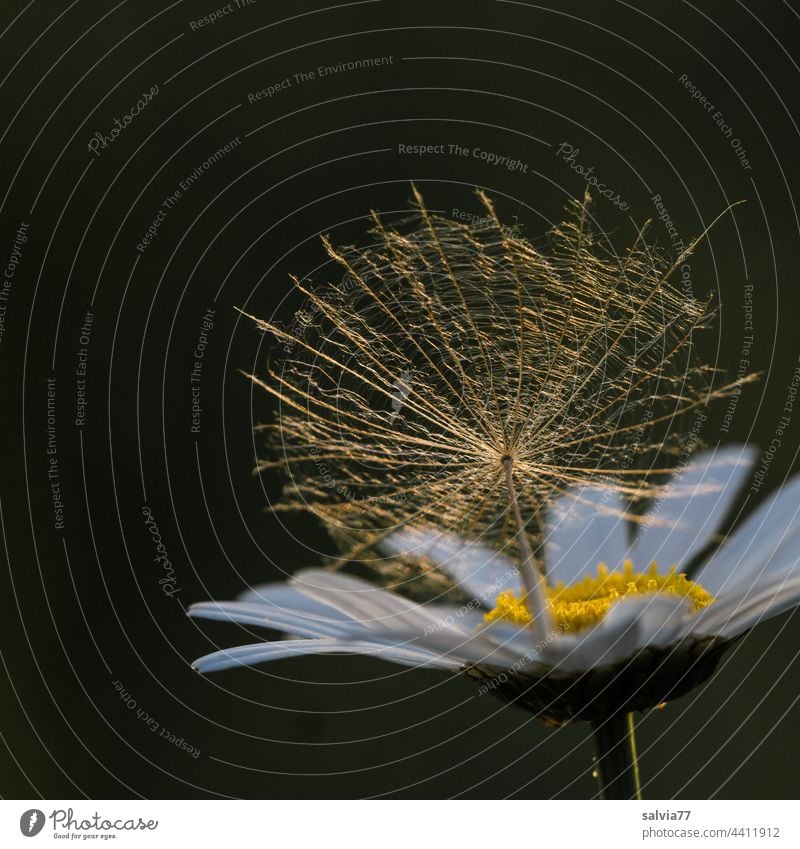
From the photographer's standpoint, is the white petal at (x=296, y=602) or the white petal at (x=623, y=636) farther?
the white petal at (x=296, y=602)

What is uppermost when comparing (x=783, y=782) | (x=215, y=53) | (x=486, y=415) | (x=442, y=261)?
(x=215, y=53)

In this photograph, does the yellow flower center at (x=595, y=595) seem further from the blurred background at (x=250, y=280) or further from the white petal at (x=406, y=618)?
the blurred background at (x=250, y=280)

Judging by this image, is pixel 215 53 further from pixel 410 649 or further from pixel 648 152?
pixel 410 649

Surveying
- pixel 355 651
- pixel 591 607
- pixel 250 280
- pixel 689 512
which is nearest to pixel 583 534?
pixel 689 512

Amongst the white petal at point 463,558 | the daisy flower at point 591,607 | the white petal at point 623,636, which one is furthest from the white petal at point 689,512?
the white petal at point 623,636

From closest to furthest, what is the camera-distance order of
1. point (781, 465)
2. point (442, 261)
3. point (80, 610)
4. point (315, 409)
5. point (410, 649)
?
point (410, 649) < point (442, 261) < point (315, 409) < point (781, 465) < point (80, 610)

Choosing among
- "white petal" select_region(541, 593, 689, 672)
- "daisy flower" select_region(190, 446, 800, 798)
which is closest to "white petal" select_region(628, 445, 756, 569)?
"daisy flower" select_region(190, 446, 800, 798)

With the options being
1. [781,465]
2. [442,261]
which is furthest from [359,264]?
[781,465]

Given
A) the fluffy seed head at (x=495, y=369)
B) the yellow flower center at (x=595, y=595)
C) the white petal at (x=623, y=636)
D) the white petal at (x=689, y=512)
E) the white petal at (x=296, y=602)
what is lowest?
the white petal at (x=623, y=636)
